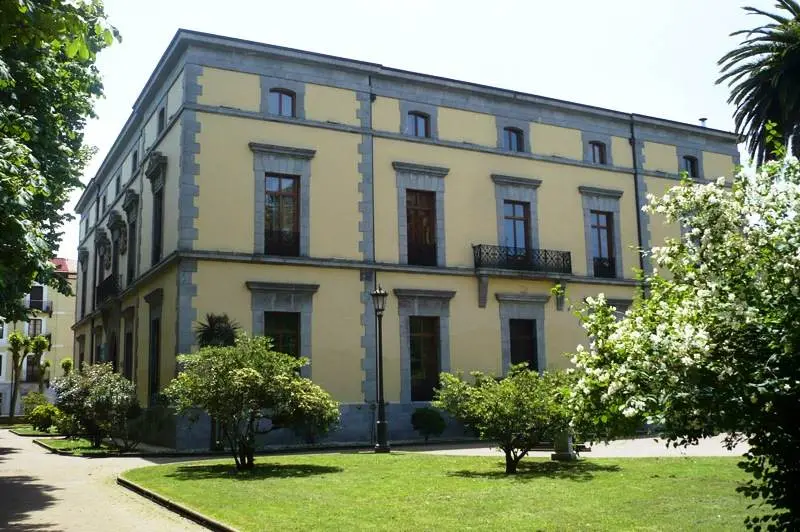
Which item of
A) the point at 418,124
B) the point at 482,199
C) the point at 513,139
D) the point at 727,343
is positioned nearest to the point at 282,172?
the point at 418,124

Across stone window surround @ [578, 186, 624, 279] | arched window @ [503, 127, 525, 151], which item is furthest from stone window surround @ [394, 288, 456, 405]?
stone window surround @ [578, 186, 624, 279]

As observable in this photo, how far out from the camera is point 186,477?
1488cm

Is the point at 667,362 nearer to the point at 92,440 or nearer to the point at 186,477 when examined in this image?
the point at 186,477

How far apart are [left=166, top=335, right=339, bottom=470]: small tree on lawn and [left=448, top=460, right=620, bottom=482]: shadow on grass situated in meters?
3.74

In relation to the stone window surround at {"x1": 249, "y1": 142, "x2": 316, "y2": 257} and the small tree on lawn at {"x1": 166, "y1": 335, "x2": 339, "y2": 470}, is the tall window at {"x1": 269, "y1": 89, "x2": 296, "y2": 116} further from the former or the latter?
the small tree on lawn at {"x1": 166, "y1": 335, "x2": 339, "y2": 470}

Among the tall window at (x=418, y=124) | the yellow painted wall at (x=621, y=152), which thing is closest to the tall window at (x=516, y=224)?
the tall window at (x=418, y=124)

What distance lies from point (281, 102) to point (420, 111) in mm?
5106

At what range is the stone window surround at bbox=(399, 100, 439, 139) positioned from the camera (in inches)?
1059

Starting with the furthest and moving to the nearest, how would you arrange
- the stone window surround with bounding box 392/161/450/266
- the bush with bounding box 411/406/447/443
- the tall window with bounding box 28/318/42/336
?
the tall window with bounding box 28/318/42/336 → the stone window surround with bounding box 392/161/450/266 → the bush with bounding box 411/406/447/443

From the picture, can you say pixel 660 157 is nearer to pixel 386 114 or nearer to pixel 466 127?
pixel 466 127

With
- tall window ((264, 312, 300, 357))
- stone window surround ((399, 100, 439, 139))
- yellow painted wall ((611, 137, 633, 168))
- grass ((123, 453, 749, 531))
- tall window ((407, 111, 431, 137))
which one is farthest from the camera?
yellow painted wall ((611, 137, 633, 168))

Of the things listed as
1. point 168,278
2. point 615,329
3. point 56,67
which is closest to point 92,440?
point 168,278

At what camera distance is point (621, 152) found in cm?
3144

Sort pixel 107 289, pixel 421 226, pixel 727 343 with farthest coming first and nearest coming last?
pixel 107 289 < pixel 421 226 < pixel 727 343
